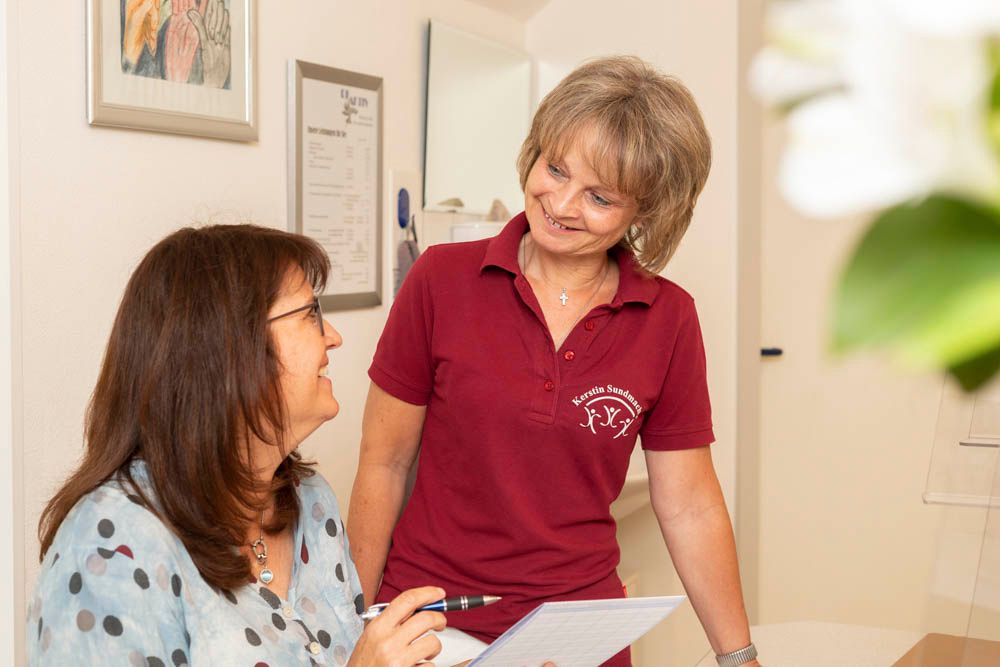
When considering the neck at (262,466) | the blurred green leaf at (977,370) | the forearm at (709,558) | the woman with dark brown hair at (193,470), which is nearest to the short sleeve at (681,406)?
the forearm at (709,558)

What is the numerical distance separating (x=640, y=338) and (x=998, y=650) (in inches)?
26.1

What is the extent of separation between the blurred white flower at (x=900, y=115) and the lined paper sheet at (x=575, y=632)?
106 cm

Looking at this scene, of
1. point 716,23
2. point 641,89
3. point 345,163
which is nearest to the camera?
point 641,89

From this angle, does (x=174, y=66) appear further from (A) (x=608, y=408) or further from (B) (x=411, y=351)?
(A) (x=608, y=408)

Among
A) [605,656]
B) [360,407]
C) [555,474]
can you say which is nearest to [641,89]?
[555,474]

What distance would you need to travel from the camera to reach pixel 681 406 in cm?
172

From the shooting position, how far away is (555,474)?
A: 1.66 metres

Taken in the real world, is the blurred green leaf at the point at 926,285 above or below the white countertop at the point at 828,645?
above

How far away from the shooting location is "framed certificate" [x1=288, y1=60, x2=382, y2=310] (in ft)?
7.65

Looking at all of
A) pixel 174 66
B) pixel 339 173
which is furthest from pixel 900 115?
pixel 339 173

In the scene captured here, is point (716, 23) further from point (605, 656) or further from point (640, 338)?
point (605, 656)

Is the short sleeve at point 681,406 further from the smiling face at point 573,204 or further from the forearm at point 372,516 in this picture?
the forearm at point 372,516

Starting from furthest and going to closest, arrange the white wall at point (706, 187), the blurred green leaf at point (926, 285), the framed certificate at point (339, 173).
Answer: the white wall at point (706, 187) < the framed certificate at point (339, 173) < the blurred green leaf at point (926, 285)

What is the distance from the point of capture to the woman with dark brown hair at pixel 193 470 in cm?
116
